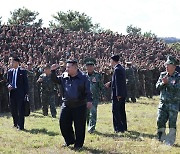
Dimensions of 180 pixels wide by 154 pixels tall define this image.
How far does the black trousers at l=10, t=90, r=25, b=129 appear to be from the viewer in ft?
37.3

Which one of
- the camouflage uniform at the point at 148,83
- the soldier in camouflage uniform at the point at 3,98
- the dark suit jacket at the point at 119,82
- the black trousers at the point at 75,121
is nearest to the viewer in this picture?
the black trousers at the point at 75,121

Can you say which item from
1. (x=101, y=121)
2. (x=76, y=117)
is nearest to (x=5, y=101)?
(x=101, y=121)

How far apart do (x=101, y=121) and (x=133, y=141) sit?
3.80 meters

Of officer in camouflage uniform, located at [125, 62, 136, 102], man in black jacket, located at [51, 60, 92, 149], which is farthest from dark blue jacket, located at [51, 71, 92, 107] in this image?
officer in camouflage uniform, located at [125, 62, 136, 102]

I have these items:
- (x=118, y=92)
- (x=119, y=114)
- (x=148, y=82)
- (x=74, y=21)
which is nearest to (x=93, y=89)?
(x=118, y=92)

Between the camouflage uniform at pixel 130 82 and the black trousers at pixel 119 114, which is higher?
the camouflage uniform at pixel 130 82

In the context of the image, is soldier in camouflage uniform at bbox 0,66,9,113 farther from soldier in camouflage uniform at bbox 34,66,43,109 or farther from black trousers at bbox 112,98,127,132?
black trousers at bbox 112,98,127,132

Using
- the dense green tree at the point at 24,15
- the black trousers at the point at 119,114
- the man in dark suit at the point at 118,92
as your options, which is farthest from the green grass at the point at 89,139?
the dense green tree at the point at 24,15

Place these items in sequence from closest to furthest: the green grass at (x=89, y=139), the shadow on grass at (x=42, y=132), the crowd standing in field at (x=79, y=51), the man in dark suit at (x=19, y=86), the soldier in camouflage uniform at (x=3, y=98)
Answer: the green grass at (x=89, y=139), the shadow on grass at (x=42, y=132), the man in dark suit at (x=19, y=86), the soldier in camouflage uniform at (x=3, y=98), the crowd standing in field at (x=79, y=51)

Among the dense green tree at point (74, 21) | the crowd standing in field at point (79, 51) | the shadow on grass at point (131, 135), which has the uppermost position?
the dense green tree at point (74, 21)

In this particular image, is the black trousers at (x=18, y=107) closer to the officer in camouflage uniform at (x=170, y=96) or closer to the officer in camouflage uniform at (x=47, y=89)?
the officer in camouflage uniform at (x=47, y=89)

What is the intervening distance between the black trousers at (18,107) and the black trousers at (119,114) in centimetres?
241

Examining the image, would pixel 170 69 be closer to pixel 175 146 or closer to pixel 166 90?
pixel 166 90

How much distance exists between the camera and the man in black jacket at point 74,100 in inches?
342
